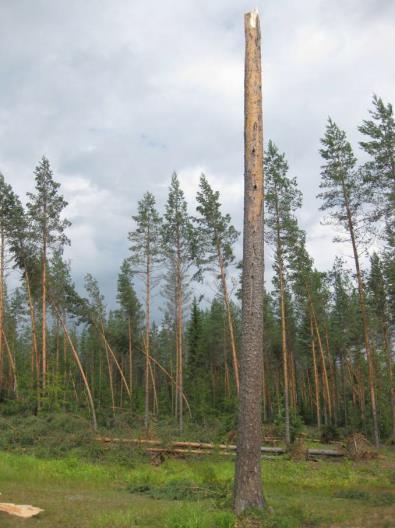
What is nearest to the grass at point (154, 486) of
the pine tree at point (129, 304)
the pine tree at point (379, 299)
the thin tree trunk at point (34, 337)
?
the thin tree trunk at point (34, 337)

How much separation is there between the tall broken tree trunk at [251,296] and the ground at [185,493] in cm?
66

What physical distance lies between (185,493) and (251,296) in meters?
5.70

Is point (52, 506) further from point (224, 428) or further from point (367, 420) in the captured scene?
point (367, 420)

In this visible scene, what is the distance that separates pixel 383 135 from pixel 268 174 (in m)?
6.55

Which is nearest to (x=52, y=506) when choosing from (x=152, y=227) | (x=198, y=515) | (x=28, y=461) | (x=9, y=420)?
(x=198, y=515)

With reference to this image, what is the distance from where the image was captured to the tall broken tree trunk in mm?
8227

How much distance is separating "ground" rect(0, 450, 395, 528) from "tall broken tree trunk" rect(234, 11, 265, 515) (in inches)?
25.9

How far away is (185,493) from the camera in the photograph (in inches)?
457

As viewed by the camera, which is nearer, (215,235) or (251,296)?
(251,296)

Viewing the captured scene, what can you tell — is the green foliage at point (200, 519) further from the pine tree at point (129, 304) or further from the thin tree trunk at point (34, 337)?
the pine tree at point (129, 304)

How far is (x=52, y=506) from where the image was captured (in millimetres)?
10195

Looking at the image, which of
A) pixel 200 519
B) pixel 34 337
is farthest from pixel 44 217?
pixel 200 519

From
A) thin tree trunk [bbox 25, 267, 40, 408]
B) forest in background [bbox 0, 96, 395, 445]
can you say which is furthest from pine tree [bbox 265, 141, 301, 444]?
thin tree trunk [bbox 25, 267, 40, 408]

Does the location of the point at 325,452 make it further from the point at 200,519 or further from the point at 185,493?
the point at 200,519
